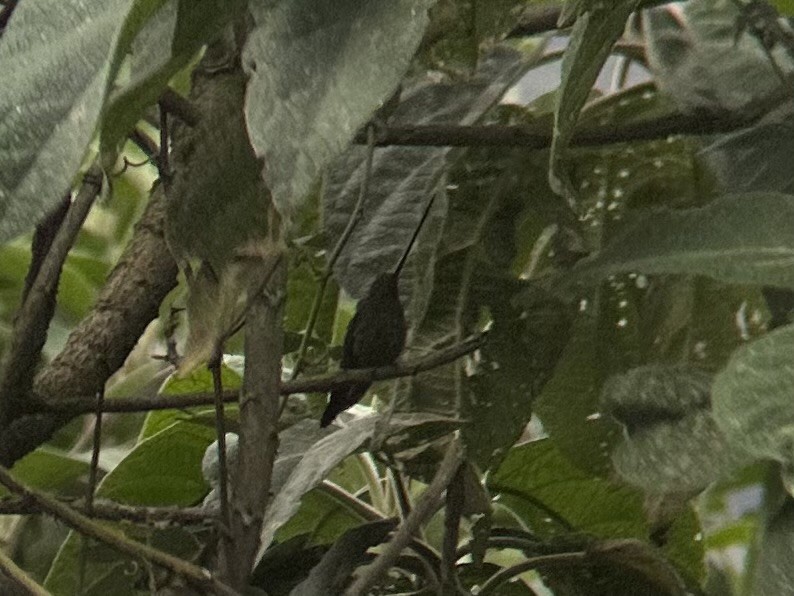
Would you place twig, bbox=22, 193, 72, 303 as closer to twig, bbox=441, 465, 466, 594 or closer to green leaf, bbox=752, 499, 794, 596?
twig, bbox=441, 465, 466, 594

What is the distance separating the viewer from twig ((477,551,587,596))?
0.52m

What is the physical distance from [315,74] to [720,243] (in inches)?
5.6

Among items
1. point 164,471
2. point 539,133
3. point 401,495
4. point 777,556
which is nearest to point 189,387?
point 164,471

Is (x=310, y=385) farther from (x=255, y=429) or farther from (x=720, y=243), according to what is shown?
(x=720, y=243)

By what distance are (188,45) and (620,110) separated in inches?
12.4

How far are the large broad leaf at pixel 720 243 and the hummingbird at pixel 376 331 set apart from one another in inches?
3.1

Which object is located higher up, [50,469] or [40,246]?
[40,246]

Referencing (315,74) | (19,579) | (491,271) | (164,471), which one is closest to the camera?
(315,74)

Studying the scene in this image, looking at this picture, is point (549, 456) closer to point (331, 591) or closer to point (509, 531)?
point (509, 531)

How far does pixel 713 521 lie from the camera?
119 cm

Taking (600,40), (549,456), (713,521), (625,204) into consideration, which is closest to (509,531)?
(549,456)

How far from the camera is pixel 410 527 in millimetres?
461

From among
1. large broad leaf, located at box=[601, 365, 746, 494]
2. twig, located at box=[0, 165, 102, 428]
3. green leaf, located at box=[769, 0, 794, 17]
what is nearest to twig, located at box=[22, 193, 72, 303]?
twig, located at box=[0, 165, 102, 428]

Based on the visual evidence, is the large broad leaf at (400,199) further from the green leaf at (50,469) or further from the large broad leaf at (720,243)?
the green leaf at (50,469)
